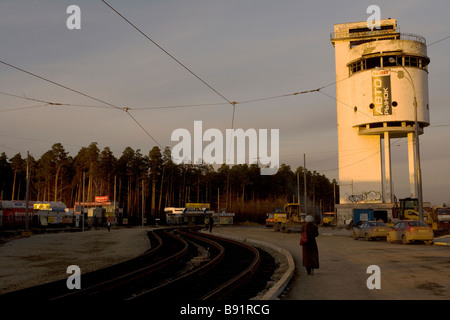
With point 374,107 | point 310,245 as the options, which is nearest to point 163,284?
point 310,245

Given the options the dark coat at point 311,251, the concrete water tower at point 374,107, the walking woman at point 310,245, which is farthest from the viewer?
the concrete water tower at point 374,107

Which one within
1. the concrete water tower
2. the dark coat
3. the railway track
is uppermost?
the concrete water tower

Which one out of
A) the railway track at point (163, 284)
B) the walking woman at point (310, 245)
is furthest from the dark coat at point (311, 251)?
the railway track at point (163, 284)

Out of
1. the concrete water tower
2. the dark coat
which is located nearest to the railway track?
the dark coat

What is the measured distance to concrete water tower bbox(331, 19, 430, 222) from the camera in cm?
6462

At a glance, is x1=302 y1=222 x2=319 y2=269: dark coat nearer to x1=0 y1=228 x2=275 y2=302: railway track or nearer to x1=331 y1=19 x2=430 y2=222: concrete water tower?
x1=0 y1=228 x2=275 y2=302: railway track

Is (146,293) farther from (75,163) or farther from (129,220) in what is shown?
(75,163)

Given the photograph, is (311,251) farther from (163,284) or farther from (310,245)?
(163,284)

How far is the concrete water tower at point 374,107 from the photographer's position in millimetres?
64625

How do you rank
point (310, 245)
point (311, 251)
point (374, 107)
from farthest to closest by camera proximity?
point (374, 107) < point (311, 251) < point (310, 245)

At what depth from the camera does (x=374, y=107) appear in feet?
215

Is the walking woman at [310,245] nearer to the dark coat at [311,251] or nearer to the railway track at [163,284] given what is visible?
the dark coat at [311,251]

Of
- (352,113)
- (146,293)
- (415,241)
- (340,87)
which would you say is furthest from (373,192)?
(146,293)
